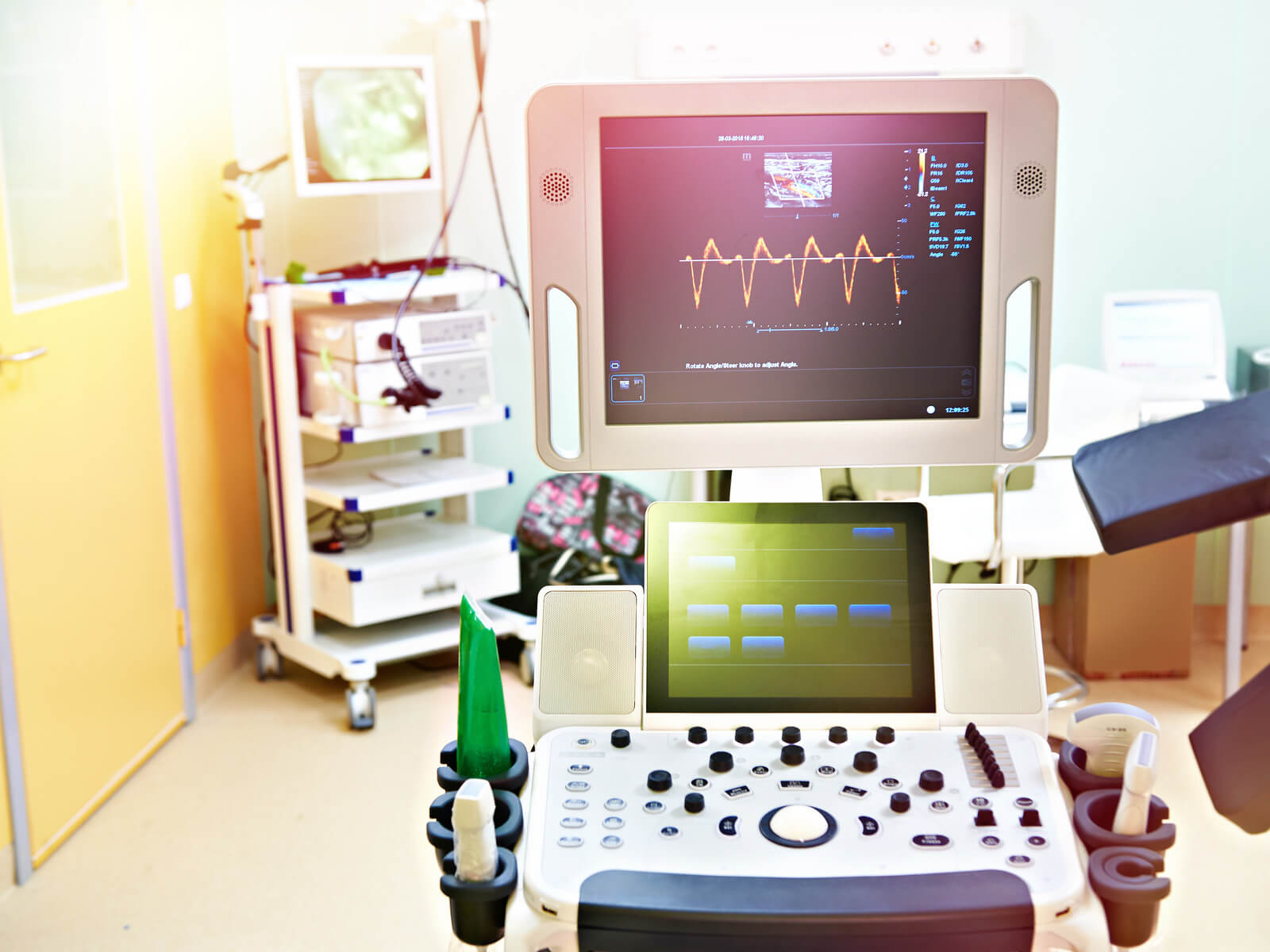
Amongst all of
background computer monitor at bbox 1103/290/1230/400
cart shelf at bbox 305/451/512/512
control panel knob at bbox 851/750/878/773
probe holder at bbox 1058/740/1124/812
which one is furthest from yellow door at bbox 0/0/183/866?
background computer monitor at bbox 1103/290/1230/400

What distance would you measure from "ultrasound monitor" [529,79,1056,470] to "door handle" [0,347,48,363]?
1559 mm

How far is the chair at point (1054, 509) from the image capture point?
9.73 feet

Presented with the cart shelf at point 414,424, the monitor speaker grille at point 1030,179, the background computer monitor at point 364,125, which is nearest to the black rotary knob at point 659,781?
the monitor speaker grille at point 1030,179

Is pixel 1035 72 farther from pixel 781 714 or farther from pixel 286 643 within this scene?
pixel 781 714

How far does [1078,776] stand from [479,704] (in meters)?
0.54

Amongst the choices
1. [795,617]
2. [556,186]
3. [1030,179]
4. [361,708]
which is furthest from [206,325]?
[1030,179]

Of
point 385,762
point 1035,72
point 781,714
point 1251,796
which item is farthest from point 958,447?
point 1035,72

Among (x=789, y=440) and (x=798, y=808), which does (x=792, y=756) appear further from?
(x=789, y=440)

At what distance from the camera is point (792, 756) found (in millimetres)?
1159

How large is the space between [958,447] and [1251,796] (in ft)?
1.42

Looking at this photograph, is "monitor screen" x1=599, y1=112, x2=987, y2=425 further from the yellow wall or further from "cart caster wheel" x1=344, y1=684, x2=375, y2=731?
the yellow wall

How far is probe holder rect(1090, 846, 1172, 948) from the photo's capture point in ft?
3.17

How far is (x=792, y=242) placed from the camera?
1.19 metres

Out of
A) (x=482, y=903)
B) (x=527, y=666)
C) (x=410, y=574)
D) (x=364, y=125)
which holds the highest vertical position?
(x=364, y=125)
